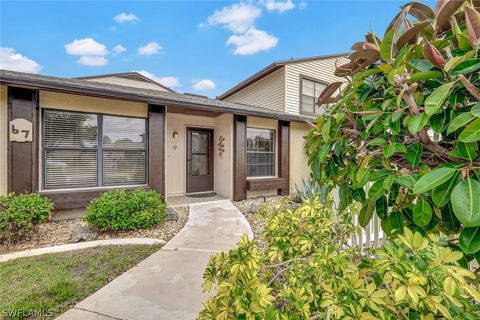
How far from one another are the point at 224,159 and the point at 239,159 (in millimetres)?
688

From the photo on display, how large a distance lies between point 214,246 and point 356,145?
331cm

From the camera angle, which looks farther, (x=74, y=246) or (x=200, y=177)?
(x=200, y=177)

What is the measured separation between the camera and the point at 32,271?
3.09 metres

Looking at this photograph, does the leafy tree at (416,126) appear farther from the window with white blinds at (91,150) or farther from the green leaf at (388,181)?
the window with white blinds at (91,150)

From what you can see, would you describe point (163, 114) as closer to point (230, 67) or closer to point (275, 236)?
point (275, 236)

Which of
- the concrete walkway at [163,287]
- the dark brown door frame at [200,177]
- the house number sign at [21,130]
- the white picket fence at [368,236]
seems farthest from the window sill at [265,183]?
the house number sign at [21,130]

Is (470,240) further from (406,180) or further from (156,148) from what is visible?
(156,148)

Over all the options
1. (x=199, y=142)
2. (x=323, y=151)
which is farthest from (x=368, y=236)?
(x=199, y=142)

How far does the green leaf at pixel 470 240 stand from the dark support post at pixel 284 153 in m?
8.14

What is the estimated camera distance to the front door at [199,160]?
340 inches

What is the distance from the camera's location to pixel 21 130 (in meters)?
4.93

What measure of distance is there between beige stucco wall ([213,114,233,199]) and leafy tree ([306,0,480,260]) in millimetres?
6568

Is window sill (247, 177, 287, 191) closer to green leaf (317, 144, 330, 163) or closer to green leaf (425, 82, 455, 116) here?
green leaf (317, 144, 330, 163)

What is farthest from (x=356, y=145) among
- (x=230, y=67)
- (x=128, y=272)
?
(x=230, y=67)
